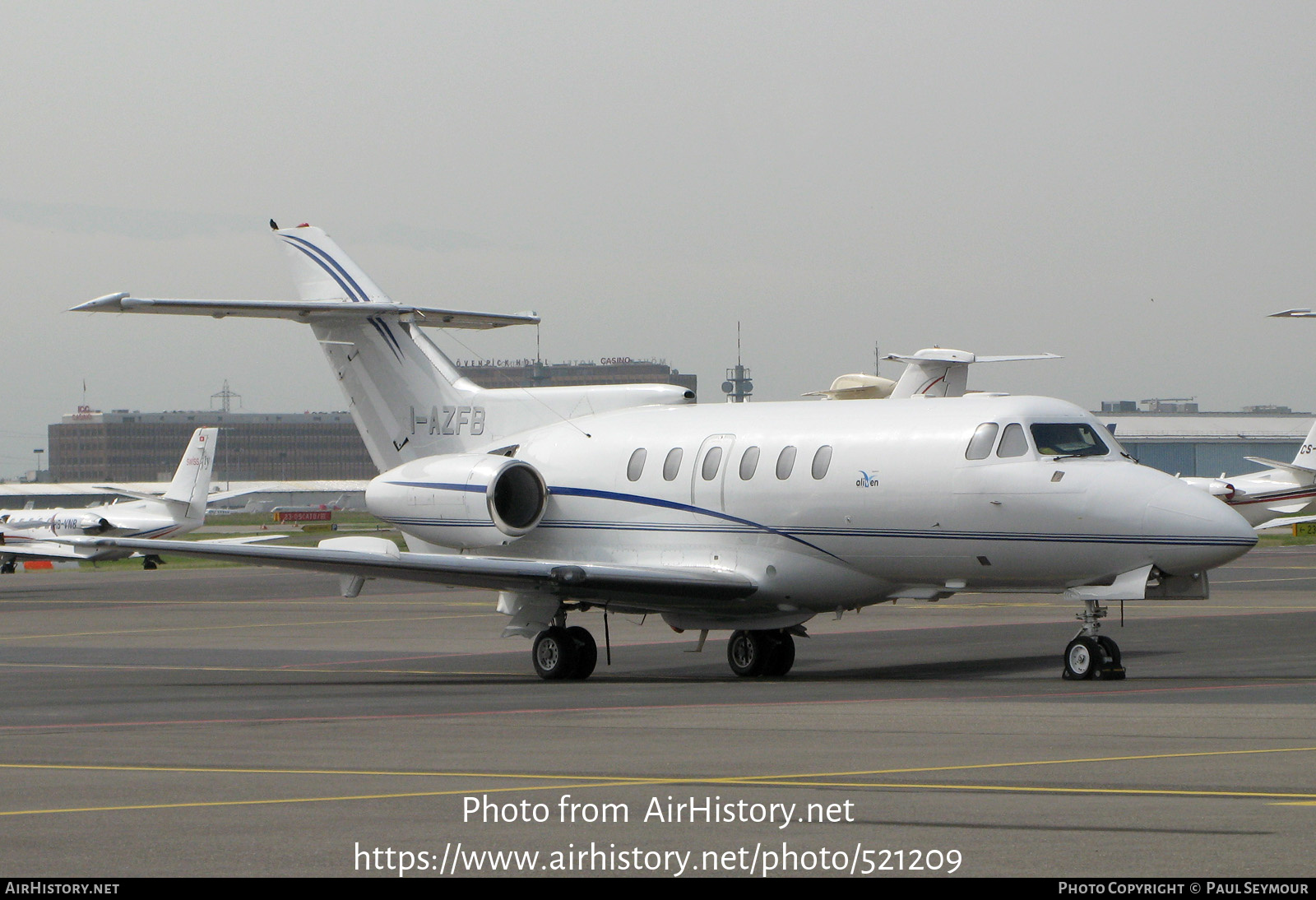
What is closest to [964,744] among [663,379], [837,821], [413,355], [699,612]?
[837,821]

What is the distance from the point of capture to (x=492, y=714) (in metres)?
15.3

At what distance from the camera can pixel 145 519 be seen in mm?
64875

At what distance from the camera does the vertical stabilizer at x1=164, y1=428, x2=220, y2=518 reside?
63.3 metres

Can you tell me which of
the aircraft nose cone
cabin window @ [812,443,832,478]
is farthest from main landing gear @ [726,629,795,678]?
the aircraft nose cone

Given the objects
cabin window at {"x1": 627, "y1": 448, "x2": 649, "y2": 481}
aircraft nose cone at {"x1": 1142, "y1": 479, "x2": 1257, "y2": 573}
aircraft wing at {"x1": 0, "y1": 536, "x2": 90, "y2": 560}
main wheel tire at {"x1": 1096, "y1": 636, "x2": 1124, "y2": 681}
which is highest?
cabin window at {"x1": 627, "y1": 448, "x2": 649, "y2": 481}

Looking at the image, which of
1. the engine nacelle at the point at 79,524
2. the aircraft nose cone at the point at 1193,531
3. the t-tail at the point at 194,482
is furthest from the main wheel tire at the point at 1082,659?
the engine nacelle at the point at 79,524

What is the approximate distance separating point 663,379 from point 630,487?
16045 cm

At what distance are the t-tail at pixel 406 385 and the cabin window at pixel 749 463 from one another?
3.23 meters

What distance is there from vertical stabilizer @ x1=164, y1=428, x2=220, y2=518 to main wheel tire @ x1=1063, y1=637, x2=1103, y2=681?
49.8m

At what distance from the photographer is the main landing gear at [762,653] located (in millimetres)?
20578

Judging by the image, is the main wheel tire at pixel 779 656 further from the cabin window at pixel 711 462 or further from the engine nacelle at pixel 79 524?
the engine nacelle at pixel 79 524

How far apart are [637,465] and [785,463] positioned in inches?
92.0

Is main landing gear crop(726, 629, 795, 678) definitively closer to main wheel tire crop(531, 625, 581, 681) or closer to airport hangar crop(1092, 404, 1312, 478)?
main wheel tire crop(531, 625, 581, 681)

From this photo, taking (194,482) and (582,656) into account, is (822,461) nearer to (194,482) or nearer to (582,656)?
(582,656)
